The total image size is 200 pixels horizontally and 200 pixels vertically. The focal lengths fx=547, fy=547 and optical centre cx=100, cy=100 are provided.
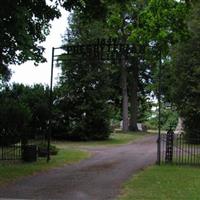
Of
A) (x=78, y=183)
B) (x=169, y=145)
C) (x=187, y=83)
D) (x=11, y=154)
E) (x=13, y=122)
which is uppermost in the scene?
(x=187, y=83)

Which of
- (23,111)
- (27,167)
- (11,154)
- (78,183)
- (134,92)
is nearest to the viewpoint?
(78,183)

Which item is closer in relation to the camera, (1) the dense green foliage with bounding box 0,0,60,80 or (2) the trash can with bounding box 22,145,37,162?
(1) the dense green foliage with bounding box 0,0,60,80

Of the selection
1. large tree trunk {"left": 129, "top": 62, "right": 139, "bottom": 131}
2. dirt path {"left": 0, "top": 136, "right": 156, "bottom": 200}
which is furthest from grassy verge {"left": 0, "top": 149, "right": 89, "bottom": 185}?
large tree trunk {"left": 129, "top": 62, "right": 139, "bottom": 131}

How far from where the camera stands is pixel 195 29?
97.7ft

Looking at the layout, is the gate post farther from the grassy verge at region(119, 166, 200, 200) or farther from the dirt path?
the grassy verge at region(119, 166, 200, 200)

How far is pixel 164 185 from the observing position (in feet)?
50.5

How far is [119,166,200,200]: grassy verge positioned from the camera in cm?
1338

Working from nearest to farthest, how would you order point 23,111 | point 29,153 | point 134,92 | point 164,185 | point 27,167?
point 164,185
point 27,167
point 29,153
point 23,111
point 134,92

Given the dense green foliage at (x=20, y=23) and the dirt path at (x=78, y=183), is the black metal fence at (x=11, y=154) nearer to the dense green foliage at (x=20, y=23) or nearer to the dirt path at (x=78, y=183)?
the dirt path at (x=78, y=183)

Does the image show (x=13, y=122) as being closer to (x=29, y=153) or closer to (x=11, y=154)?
(x=11, y=154)

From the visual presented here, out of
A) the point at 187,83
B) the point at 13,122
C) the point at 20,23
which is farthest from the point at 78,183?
the point at 187,83

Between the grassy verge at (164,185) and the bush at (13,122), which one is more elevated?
the bush at (13,122)

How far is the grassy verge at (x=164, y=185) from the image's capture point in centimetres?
1338

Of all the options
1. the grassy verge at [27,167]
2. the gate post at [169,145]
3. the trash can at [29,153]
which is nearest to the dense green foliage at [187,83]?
the gate post at [169,145]
